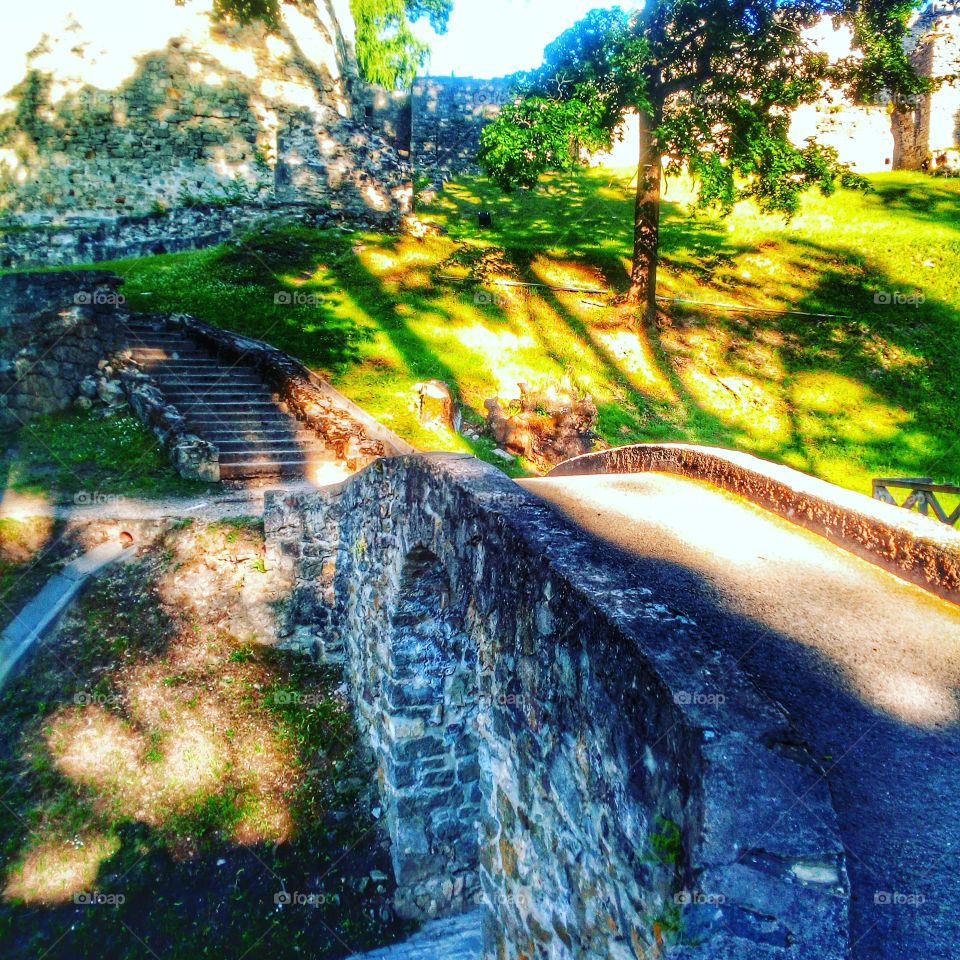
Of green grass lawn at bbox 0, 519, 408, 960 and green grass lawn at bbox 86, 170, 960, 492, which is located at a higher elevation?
green grass lawn at bbox 86, 170, 960, 492

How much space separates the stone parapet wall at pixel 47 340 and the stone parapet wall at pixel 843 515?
9.15m

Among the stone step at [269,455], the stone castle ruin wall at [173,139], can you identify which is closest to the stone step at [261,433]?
the stone step at [269,455]

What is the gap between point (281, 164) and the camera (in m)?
17.5

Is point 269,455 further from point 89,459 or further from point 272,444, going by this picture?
point 89,459

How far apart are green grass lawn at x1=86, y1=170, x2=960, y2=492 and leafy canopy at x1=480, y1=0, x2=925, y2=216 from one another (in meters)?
3.25

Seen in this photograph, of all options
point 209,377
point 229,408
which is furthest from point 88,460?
point 209,377

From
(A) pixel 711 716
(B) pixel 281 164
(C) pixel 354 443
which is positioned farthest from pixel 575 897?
(B) pixel 281 164

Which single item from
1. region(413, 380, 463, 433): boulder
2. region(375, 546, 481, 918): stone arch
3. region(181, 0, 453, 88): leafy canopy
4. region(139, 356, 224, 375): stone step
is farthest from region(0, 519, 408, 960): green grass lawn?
region(181, 0, 453, 88): leafy canopy

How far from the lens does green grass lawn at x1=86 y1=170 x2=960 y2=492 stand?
39.8 feet

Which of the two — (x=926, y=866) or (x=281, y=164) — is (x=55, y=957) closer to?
(x=926, y=866)

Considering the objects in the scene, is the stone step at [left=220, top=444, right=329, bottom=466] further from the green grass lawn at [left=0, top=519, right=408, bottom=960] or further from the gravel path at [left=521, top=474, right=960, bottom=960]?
the gravel path at [left=521, top=474, right=960, bottom=960]

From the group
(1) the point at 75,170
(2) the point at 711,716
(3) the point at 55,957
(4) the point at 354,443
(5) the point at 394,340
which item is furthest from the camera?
(1) the point at 75,170

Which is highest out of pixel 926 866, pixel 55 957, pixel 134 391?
pixel 134 391

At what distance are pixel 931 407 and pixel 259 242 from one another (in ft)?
52.2
